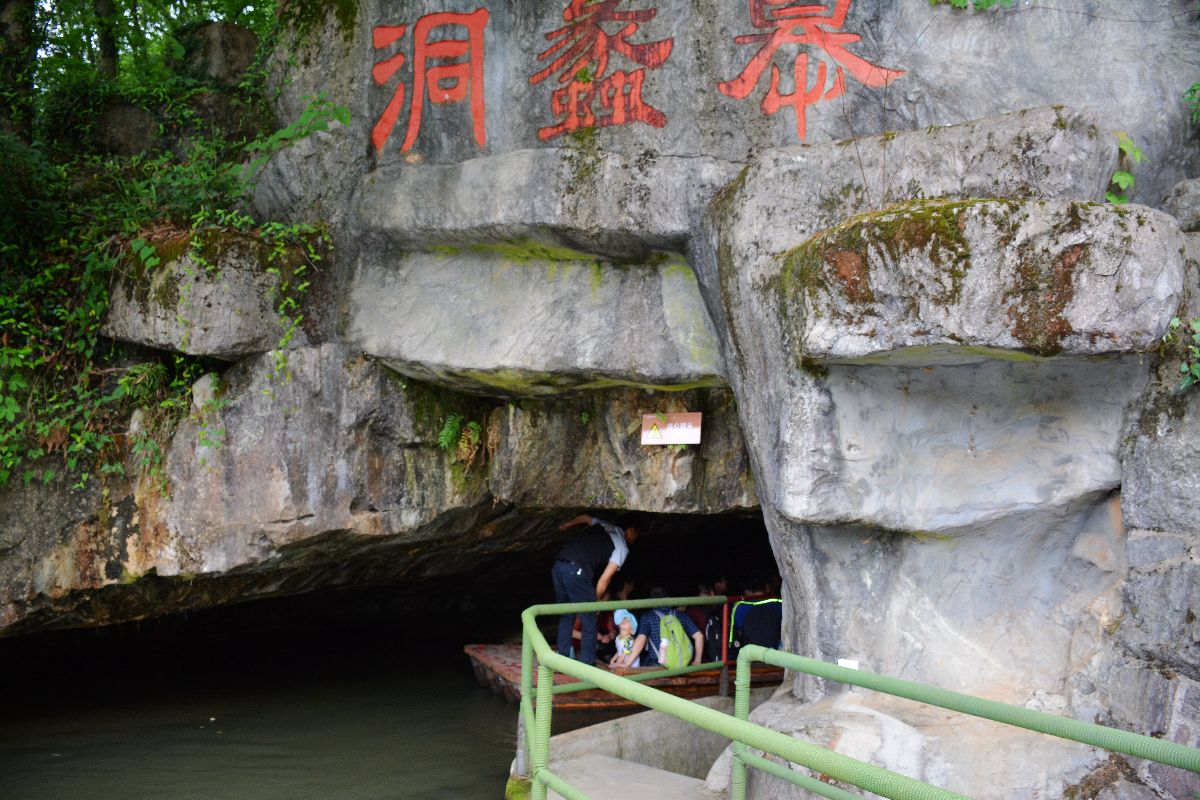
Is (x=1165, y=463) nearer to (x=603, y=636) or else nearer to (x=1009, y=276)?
(x=1009, y=276)

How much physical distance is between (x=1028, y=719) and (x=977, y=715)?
17cm

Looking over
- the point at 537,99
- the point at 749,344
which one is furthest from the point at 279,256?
the point at 749,344

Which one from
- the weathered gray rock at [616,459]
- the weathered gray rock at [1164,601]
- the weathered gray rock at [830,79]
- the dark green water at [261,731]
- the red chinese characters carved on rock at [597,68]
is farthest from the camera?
the weathered gray rock at [616,459]

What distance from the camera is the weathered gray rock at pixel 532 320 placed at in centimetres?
639

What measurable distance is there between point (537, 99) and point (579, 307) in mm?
1449

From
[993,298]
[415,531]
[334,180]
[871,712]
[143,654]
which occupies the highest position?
[334,180]

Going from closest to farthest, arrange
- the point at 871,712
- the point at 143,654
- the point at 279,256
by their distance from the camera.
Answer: the point at 871,712 → the point at 279,256 → the point at 143,654

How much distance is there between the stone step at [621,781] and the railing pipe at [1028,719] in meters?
1.32

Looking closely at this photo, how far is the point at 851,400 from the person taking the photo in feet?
16.9

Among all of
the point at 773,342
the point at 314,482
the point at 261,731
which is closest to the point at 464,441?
the point at 314,482

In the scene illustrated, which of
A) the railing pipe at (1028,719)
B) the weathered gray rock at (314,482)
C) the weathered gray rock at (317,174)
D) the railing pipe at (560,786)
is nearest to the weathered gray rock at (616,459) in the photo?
the weathered gray rock at (314,482)

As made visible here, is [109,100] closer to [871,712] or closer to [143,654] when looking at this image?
Result: [143,654]

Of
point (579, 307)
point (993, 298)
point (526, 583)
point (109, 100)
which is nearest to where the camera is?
point (993, 298)

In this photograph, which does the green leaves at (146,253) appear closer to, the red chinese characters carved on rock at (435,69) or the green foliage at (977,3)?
the red chinese characters carved on rock at (435,69)
